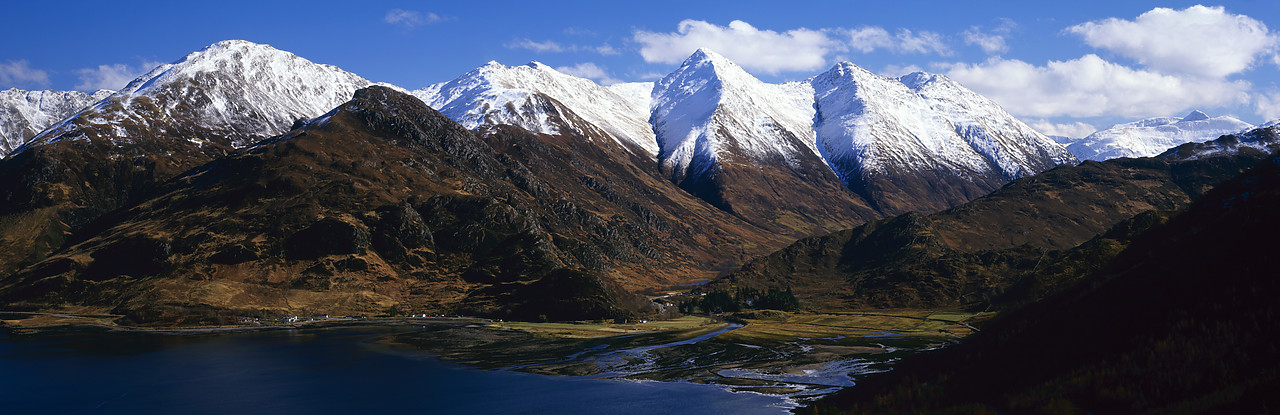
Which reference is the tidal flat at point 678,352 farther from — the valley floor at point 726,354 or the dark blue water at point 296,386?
the dark blue water at point 296,386

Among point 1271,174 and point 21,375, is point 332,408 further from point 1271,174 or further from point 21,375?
point 1271,174

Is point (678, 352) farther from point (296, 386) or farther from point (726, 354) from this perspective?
point (296, 386)

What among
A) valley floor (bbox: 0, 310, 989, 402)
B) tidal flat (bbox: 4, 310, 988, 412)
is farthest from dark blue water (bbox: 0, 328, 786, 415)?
valley floor (bbox: 0, 310, 989, 402)

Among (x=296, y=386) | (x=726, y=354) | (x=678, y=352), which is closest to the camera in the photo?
(x=296, y=386)

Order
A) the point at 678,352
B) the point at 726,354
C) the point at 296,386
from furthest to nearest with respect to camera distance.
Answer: the point at 678,352 → the point at 726,354 → the point at 296,386

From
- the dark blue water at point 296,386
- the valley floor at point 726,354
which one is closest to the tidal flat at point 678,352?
the valley floor at point 726,354

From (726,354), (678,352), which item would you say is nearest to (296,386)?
(678,352)

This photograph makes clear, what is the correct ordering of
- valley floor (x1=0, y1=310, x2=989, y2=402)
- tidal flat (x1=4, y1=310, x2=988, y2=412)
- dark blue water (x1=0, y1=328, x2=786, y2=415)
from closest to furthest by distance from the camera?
dark blue water (x1=0, y1=328, x2=786, y2=415), tidal flat (x1=4, y1=310, x2=988, y2=412), valley floor (x1=0, y1=310, x2=989, y2=402)

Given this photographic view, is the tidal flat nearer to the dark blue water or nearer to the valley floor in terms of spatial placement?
the valley floor

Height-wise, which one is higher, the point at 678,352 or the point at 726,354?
the point at 678,352
